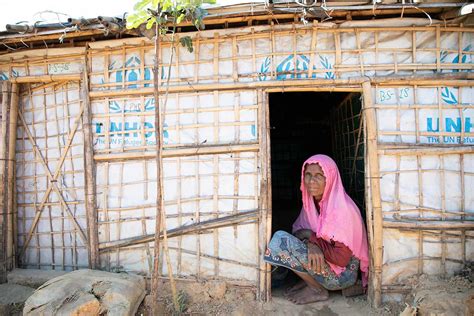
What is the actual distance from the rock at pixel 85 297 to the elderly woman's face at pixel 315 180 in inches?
78.0

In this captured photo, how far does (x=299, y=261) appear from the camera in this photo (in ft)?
12.6

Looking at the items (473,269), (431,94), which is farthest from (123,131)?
(473,269)

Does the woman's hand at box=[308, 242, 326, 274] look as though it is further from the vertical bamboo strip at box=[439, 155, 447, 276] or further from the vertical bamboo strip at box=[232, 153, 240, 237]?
the vertical bamboo strip at box=[439, 155, 447, 276]

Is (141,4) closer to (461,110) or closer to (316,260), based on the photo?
(316,260)

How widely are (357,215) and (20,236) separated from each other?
3804 millimetres

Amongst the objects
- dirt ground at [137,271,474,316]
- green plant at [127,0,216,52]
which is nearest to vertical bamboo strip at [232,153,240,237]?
dirt ground at [137,271,474,316]

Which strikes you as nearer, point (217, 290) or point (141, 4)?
point (141, 4)

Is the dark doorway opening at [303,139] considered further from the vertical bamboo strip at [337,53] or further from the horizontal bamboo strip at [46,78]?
the horizontal bamboo strip at [46,78]

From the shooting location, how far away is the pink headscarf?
12.4 feet

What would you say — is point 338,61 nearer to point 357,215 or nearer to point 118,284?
point 357,215

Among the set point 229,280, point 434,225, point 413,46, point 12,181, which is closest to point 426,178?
point 434,225

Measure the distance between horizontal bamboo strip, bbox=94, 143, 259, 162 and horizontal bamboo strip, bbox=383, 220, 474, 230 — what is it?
4.90 feet

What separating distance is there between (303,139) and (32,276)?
5.06m

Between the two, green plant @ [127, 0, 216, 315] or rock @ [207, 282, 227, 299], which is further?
rock @ [207, 282, 227, 299]
